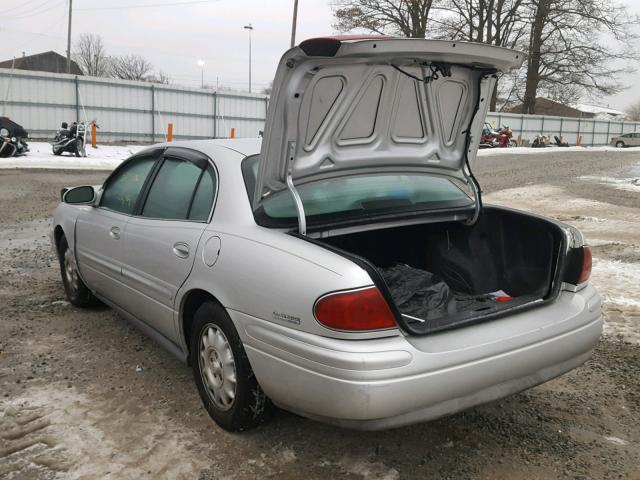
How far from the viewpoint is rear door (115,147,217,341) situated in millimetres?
3176

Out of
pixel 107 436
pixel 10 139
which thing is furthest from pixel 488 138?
pixel 107 436

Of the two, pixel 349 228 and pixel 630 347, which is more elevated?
pixel 349 228

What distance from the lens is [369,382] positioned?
226 cm

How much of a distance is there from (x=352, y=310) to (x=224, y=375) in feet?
2.95

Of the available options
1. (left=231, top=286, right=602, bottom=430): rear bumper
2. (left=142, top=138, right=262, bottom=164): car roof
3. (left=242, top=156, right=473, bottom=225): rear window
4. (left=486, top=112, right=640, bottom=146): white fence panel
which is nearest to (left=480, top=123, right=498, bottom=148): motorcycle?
(left=486, top=112, right=640, bottom=146): white fence panel

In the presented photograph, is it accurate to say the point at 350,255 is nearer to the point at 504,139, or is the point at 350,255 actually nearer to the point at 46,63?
the point at 504,139

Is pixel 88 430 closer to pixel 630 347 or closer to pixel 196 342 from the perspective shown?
pixel 196 342

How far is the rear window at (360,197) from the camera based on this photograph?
3025mm

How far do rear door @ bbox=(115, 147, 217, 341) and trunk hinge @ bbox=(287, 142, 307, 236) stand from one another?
18.8 inches

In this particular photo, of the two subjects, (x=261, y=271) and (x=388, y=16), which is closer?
(x=261, y=271)

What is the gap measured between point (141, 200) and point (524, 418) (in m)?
2.60

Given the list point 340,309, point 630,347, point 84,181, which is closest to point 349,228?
point 340,309

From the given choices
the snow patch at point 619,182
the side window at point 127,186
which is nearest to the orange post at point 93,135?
the snow patch at point 619,182

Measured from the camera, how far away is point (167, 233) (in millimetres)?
3324
